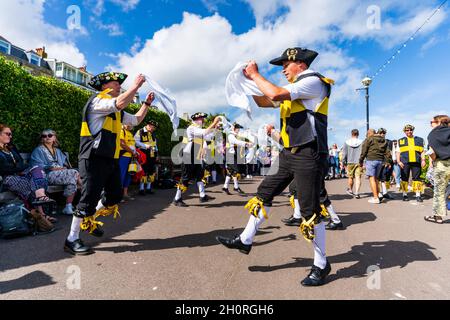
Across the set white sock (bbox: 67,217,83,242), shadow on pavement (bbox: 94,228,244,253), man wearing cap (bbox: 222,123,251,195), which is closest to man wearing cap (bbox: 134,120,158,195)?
man wearing cap (bbox: 222,123,251,195)

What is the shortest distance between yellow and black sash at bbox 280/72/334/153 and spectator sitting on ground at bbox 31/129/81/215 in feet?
14.7

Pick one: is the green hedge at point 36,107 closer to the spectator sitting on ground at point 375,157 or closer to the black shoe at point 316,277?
the black shoe at point 316,277

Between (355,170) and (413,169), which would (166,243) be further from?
(413,169)

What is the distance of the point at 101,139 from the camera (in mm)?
3236

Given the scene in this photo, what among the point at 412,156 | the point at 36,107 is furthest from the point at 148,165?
the point at 412,156

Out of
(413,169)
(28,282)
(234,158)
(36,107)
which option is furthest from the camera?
(234,158)

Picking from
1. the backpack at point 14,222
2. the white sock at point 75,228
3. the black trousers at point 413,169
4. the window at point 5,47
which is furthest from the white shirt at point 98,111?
the window at point 5,47

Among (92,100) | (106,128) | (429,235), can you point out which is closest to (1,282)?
(106,128)

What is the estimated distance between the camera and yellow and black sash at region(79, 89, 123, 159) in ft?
10.6

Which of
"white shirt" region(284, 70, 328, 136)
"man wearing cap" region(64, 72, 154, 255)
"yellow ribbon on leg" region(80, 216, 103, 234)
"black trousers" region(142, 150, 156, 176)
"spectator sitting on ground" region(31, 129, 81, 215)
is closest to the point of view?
"white shirt" region(284, 70, 328, 136)

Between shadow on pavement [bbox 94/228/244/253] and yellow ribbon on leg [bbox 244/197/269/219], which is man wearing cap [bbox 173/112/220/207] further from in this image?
yellow ribbon on leg [bbox 244/197/269/219]

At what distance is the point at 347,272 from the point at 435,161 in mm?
3882

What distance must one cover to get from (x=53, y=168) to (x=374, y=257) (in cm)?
566
